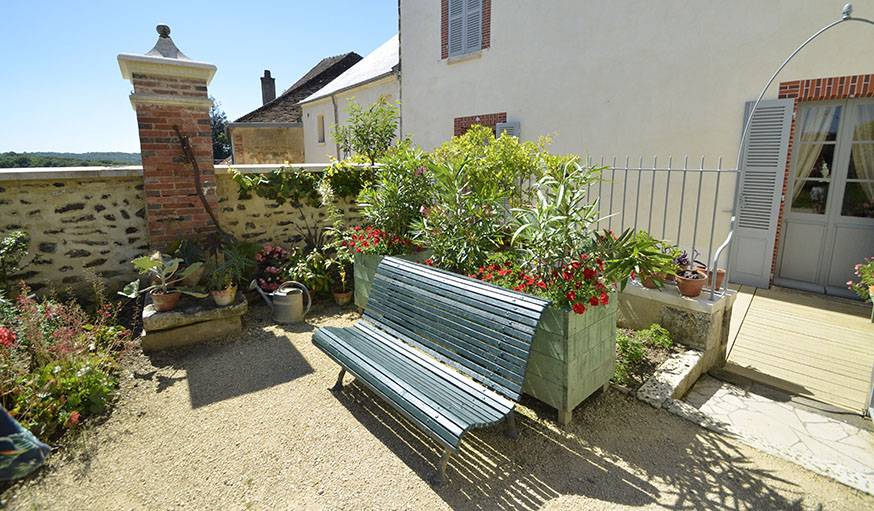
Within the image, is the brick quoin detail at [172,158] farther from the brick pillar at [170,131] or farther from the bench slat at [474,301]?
the bench slat at [474,301]

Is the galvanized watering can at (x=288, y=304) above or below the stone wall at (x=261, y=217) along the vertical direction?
below

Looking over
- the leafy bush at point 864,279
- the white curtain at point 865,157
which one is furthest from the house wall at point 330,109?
the leafy bush at point 864,279

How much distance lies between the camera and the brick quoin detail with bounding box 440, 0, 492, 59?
8375 millimetres

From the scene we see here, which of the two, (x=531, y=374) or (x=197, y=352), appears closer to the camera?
(x=531, y=374)

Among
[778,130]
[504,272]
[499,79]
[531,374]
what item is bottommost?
[531,374]

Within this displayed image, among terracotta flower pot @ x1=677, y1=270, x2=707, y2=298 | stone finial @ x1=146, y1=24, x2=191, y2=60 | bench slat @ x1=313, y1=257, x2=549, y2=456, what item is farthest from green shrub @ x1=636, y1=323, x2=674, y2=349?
stone finial @ x1=146, y1=24, x2=191, y2=60

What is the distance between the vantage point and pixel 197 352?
4.12m

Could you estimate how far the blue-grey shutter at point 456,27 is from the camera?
8.85 metres

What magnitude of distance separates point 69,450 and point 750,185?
Answer: 7.23m

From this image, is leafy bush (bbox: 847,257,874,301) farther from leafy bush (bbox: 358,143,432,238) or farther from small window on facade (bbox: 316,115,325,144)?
small window on facade (bbox: 316,115,325,144)

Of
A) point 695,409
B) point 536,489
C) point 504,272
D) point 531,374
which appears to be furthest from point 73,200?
point 695,409

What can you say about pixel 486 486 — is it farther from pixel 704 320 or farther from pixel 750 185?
pixel 750 185

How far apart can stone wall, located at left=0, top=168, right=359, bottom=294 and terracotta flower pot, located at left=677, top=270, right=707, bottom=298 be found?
483 centimetres

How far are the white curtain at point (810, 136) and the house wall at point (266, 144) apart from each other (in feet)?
57.2
